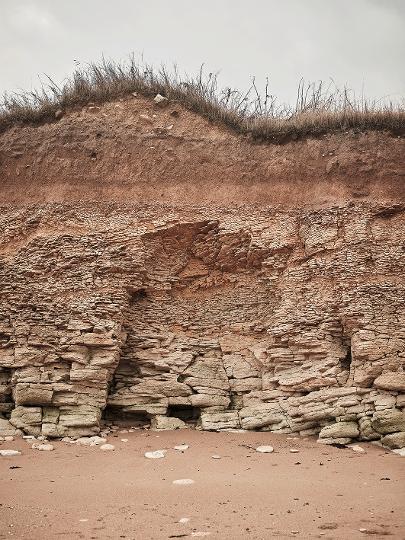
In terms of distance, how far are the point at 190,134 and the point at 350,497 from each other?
8.39 metres

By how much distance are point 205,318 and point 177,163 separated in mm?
3506

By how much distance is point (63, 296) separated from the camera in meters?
9.80

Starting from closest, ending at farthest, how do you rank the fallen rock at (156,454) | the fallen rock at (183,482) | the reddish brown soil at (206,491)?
the reddish brown soil at (206,491) → the fallen rock at (183,482) → the fallen rock at (156,454)

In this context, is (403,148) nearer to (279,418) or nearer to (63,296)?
(279,418)

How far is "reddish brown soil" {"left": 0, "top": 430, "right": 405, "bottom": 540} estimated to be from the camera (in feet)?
14.9

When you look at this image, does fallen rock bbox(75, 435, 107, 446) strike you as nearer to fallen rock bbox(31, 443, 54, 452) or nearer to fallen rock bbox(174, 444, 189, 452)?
fallen rock bbox(31, 443, 54, 452)

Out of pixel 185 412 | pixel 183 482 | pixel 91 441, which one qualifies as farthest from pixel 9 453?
pixel 185 412

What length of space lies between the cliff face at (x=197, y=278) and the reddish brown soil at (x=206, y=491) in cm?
91

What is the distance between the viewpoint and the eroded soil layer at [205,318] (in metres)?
8.63

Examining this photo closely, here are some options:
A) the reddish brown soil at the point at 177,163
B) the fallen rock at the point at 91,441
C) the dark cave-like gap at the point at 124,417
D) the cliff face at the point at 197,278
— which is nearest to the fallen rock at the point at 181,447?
the cliff face at the point at 197,278

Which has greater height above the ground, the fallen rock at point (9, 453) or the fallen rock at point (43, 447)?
the fallen rock at point (9, 453)

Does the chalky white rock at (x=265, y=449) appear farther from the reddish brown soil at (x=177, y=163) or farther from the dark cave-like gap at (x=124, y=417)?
the reddish brown soil at (x=177, y=163)

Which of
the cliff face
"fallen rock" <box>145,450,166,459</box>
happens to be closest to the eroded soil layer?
the cliff face

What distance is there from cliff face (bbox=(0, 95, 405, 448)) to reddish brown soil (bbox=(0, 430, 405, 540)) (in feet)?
3.00
